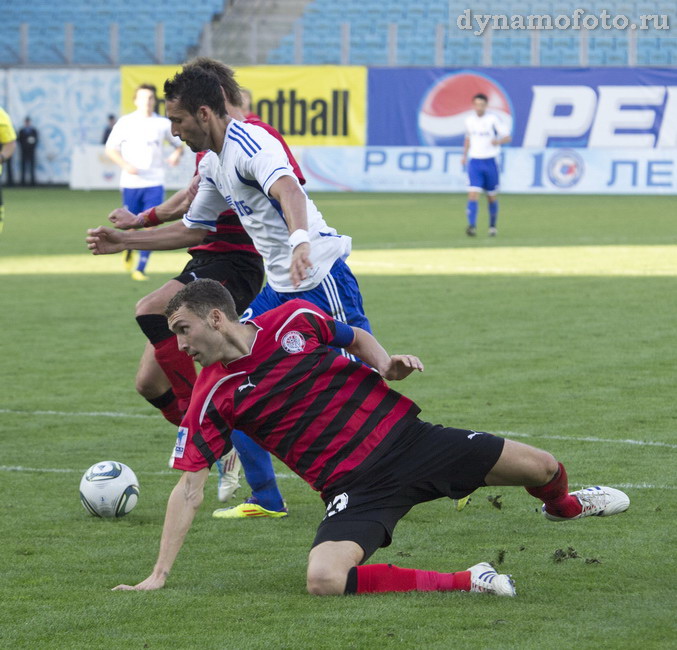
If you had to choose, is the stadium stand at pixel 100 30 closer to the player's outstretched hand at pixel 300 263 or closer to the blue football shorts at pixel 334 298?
the blue football shorts at pixel 334 298

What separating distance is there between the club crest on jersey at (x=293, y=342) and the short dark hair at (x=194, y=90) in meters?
1.16

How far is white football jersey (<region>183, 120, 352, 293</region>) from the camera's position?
527cm

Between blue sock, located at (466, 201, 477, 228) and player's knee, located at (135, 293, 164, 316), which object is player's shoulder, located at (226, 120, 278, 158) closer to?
player's knee, located at (135, 293, 164, 316)

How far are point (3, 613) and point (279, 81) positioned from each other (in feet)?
90.8

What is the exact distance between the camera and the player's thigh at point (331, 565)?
14.0 ft

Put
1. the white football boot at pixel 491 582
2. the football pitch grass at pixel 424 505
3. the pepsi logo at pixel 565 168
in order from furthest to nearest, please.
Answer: the pepsi logo at pixel 565 168, the white football boot at pixel 491 582, the football pitch grass at pixel 424 505

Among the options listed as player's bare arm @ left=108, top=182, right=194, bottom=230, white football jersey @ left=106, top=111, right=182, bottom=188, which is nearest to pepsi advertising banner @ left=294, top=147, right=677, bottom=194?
white football jersey @ left=106, top=111, right=182, bottom=188

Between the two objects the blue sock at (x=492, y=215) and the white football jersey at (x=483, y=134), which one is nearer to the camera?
the blue sock at (x=492, y=215)

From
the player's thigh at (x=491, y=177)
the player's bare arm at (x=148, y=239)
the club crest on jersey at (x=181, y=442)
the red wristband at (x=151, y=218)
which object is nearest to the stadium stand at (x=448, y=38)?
the player's thigh at (x=491, y=177)

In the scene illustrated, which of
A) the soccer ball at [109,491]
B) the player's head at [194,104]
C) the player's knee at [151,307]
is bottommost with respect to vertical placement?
the soccer ball at [109,491]

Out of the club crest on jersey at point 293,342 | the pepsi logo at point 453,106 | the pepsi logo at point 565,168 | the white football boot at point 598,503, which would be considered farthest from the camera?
the pepsi logo at point 453,106

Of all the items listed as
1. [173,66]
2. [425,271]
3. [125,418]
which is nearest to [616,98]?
[173,66]

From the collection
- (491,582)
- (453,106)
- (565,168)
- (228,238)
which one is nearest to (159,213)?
(228,238)

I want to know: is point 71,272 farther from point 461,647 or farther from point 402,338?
point 461,647
